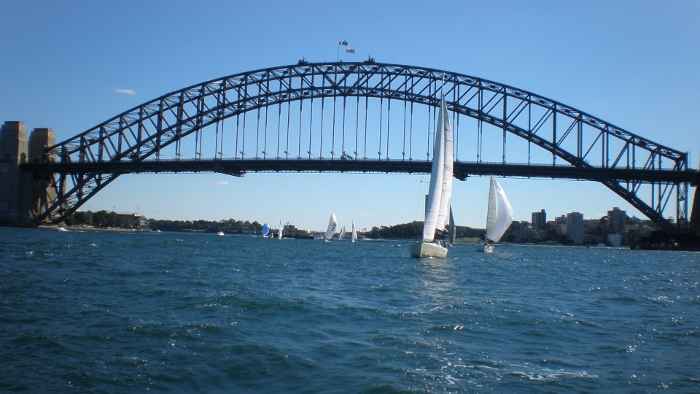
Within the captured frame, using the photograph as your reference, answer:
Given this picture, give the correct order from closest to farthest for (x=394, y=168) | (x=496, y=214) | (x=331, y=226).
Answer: (x=496, y=214)
(x=394, y=168)
(x=331, y=226)

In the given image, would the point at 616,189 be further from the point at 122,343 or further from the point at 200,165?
the point at 122,343

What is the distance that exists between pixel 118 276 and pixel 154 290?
323 cm

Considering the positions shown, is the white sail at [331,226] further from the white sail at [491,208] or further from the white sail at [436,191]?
the white sail at [436,191]

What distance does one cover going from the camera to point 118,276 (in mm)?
15430

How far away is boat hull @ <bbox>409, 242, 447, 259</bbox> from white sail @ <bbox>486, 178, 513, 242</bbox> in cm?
2055

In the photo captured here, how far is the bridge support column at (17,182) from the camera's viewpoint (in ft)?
181

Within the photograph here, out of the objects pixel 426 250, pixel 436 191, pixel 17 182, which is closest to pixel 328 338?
pixel 426 250

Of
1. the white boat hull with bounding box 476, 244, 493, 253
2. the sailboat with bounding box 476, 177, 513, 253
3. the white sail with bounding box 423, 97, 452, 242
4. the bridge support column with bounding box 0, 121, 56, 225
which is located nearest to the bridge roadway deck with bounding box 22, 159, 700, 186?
the bridge support column with bounding box 0, 121, 56, 225

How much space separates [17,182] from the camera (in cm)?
5566

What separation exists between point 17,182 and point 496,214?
47.1 metres

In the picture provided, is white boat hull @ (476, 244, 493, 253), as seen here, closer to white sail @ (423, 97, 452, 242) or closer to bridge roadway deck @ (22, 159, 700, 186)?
bridge roadway deck @ (22, 159, 700, 186)

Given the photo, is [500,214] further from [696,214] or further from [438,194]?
[438,194]

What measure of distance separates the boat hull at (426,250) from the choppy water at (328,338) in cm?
1223

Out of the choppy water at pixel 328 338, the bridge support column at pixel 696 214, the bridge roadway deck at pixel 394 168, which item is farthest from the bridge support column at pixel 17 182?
the bridge support column at pixel 696 214
